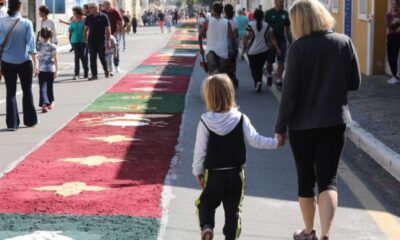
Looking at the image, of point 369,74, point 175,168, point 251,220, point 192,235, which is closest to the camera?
point 192,235

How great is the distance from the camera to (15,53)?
1100 centimetres

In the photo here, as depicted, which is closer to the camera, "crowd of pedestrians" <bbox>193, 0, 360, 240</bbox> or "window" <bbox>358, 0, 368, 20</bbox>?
"crowd of pedestrians" <bbox>193, 0, 360, 240</bbox>

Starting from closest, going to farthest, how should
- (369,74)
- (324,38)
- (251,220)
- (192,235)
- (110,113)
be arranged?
(324,38)
(192,235)
(251,220)
(110,113)
(369,74)

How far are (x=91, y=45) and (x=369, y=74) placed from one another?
6.91 m

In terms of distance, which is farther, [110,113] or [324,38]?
[110,113]

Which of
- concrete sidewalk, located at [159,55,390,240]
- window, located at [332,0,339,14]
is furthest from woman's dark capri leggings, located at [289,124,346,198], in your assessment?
window, located at [332,0,339,14]

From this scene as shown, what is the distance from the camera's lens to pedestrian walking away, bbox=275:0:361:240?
5.30 meters

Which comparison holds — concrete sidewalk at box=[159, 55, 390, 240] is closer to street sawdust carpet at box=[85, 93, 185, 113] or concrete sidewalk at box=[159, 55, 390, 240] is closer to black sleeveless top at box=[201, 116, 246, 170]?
black sleeveless top at box=[201, 116, 246, 170]

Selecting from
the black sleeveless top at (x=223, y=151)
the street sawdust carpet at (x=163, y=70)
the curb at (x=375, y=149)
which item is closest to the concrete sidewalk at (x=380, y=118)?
the curb at (x=375, y=149)

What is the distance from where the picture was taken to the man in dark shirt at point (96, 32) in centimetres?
1909

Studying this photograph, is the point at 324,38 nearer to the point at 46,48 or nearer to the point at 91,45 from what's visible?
the point at 46,48

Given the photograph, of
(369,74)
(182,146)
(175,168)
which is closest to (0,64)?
(182,146)

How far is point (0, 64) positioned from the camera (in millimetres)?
11320

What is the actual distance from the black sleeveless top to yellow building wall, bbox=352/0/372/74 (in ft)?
47.7
